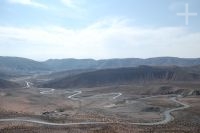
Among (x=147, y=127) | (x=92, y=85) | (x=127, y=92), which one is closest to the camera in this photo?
(x=147, y=127)

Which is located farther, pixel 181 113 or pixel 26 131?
pixel 181 113

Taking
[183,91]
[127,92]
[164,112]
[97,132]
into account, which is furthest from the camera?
[127,92]

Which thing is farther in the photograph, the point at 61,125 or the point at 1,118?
the point at 1,118

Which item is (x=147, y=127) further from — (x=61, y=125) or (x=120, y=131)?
(x=61, y=125)

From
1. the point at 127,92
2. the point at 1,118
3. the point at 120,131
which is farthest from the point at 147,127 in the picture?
the point at 127,92

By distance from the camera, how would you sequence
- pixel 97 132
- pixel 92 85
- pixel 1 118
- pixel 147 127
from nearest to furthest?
pixel 97 132
pixel 147 127
pixel 1 118
pixel 92 85

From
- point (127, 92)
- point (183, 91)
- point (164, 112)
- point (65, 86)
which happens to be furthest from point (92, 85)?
point (164, 112)

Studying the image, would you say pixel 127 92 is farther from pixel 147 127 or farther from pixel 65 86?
pixel 147 127

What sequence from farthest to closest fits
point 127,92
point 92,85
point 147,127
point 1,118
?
1. point 92,85
2. point 127,92
3. point 1,118
4. point 147,127
